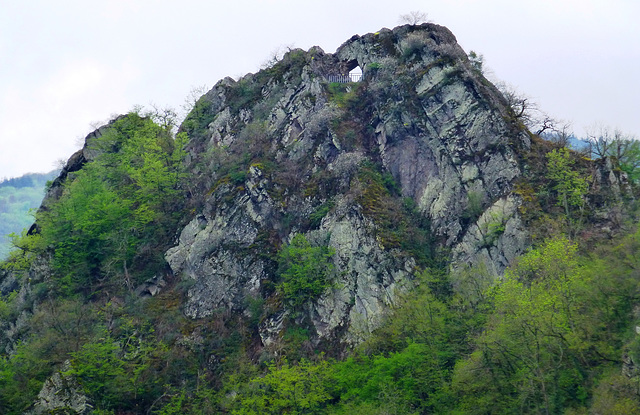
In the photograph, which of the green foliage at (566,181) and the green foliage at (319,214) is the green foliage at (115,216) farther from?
the green foliage at (566,181)

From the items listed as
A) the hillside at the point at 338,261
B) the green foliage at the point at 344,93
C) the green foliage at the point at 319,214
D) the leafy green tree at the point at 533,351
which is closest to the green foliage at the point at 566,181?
the hillside at the point at 338,261

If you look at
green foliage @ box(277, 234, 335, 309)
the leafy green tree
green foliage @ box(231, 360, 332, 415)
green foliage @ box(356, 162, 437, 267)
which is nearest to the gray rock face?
green foliage @ box(356, 162, 437, 267)

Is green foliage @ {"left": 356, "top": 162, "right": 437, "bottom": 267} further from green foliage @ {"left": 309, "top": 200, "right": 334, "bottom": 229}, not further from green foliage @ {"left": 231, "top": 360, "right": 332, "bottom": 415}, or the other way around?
green foliage @ {"left": 231, "top": 360, "right": 332, "bottom": 415}

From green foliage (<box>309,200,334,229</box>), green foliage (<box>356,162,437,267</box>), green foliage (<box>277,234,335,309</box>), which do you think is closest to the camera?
green foliage (<box>277,234,335,309</box>)

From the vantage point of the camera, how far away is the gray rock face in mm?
43062

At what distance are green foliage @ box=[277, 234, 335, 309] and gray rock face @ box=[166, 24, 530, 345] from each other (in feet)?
2.38

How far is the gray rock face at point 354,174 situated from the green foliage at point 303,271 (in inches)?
28.5

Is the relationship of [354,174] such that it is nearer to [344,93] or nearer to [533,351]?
[344,93]

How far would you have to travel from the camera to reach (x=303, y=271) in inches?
1724

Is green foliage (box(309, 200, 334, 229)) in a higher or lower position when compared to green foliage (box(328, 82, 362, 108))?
lower

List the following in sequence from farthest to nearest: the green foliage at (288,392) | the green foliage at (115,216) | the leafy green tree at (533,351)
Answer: the green foliage at (115,216) < the green foliage at (288,392) < the leafy green tree at (533,351)

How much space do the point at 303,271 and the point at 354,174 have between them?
10186mm

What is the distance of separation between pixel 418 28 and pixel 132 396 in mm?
40832

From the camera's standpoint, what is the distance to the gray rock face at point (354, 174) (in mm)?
43062
